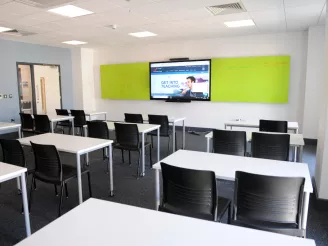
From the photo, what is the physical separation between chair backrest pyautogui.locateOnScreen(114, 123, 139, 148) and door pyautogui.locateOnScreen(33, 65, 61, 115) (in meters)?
5.53

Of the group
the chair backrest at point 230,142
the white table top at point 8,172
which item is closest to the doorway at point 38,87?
the white table top at point 8,172

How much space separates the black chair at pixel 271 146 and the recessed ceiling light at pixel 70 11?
147 inches

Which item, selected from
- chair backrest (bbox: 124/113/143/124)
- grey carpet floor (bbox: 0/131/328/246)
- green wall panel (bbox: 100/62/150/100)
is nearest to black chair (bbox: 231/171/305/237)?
grey carpet floor (bbox: 0/131/328/246)

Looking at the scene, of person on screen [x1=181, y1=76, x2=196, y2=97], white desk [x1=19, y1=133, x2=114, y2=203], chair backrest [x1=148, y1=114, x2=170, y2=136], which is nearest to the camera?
white desk [x1=19, y1=133, x2=114, y2=203]

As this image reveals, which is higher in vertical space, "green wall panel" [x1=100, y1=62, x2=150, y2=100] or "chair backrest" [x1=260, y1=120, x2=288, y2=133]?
"green wall panel" [x1=100, y1=62, x2=150, y2=100]

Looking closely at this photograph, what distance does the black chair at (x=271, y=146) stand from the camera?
321cm

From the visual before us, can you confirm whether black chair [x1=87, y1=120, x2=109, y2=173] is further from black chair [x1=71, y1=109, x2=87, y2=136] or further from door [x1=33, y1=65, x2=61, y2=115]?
door [x1=33, y1=65, x2=61, y2=115]

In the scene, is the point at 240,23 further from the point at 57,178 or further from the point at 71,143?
the point at 57,178

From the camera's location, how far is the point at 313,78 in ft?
19.6

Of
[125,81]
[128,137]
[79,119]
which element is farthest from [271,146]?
[125,81]

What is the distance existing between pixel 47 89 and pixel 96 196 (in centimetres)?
684

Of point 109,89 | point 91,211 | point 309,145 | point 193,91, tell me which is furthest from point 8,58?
point 309,145

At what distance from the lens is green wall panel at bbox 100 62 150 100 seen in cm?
852

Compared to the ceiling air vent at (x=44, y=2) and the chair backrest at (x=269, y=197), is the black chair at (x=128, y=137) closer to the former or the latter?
the ceiling air vent at (x=44, y=2)
